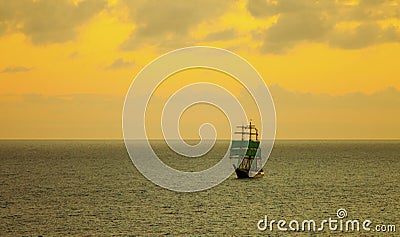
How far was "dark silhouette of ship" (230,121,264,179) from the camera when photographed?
488ft

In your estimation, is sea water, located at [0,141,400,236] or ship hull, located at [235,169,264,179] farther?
ship hull, located at [235,169,264,179]

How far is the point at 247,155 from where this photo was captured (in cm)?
15175

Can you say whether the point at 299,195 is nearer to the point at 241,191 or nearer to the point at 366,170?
the point at 241,191

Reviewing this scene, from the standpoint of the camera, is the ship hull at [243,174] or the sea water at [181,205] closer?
the sea water at [181,205]

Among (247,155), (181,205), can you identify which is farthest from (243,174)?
(181,205)

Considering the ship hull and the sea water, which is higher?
the ship hull

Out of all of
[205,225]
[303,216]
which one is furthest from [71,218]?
[303,216]

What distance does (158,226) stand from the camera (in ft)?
255

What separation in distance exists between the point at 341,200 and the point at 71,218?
51.0 m

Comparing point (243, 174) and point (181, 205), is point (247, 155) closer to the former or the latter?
point (243, 174)

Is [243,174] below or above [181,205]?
above

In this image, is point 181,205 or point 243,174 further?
point 243,174

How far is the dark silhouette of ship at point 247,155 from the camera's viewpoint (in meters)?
149

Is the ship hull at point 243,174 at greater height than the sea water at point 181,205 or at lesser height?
greater
